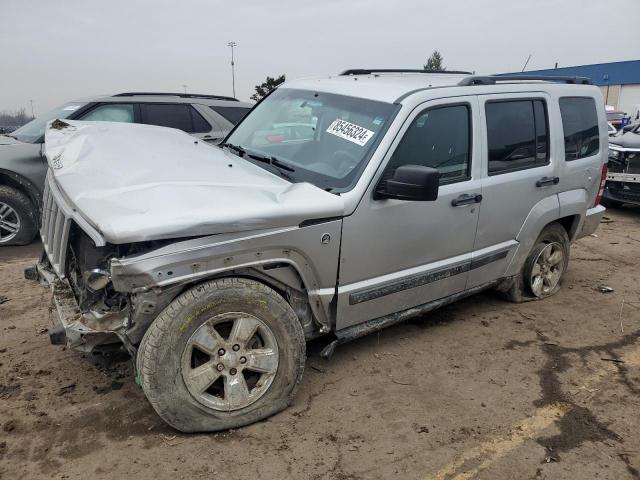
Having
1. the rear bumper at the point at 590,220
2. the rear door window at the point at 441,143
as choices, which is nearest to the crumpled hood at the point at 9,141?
the rear door window at the point at 441,143

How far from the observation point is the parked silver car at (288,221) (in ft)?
8.60

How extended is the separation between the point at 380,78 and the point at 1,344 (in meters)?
3.39

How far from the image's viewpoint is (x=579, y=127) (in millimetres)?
4594

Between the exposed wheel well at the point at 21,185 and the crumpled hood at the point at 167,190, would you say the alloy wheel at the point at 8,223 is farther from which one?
the crumpled hood at the point at 167,190

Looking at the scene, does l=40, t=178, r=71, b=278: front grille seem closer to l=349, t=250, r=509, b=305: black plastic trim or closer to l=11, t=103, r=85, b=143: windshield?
l=349, t=250, r=509, b=305: black plastic trim

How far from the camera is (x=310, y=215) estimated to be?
9.38 feet

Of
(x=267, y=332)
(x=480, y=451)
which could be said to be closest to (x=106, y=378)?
(x=267, y=332)

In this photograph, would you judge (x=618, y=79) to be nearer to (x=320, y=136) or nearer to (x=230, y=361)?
(x=320, y=136)

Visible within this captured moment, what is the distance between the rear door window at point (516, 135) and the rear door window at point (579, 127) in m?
0.30

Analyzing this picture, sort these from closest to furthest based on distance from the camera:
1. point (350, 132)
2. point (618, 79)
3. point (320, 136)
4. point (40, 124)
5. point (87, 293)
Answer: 1. point (87, 293)
2. point (350, 132)
3. point (320, 136)
4. point (40, 124)
5. point (618, 79)

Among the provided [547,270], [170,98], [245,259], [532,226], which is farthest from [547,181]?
[170,98]

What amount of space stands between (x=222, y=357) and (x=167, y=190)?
928 mm

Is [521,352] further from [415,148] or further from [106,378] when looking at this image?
[106,378]

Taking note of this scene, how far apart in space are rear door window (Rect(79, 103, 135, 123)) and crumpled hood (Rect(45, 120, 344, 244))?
10.1 feet
